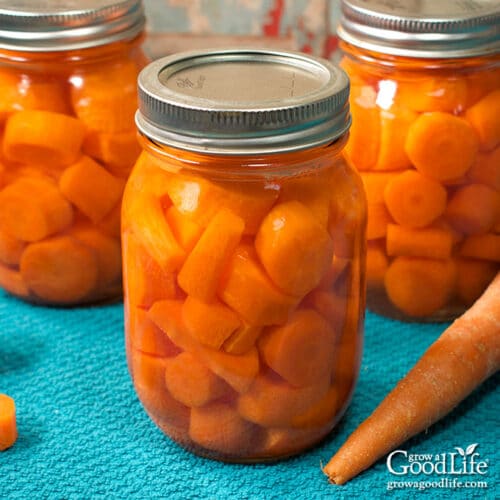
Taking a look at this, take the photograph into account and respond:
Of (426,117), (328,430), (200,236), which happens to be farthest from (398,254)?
(200,236)

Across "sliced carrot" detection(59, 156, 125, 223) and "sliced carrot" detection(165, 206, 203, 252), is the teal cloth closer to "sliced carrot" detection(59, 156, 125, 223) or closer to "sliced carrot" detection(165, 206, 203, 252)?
"sliced carrot" detection(59, 156, 125, 223)

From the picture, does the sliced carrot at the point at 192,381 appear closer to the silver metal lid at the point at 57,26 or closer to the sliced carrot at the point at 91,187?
the sliced carrot at the point at 91,187

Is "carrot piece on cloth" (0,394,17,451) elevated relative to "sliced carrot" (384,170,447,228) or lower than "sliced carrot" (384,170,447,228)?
lower

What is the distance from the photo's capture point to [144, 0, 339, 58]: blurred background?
1.63m

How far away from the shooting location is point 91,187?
121cm

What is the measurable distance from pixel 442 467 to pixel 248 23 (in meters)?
0.92

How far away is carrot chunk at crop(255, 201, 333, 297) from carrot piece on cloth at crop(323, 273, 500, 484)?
209 mm

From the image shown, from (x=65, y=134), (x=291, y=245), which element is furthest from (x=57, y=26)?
(x=291, y=245)

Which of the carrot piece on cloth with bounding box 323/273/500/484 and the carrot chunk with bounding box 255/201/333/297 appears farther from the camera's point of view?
the carrot piece on cloth with bounding box 323/273/500/484

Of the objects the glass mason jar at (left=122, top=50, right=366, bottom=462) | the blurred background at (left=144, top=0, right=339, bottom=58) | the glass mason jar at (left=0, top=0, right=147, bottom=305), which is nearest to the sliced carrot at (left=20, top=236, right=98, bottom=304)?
the glass mason jar at (left=0, top=0, right=147, bottom=305)

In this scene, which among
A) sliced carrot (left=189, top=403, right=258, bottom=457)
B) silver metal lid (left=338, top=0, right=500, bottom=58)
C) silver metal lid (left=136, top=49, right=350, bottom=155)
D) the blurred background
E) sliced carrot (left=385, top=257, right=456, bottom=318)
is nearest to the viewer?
silver metal lid (left=136, top=49, right=350, bottom=155)

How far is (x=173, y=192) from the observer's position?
928 mm

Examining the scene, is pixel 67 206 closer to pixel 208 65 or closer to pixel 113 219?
pixel 113 219

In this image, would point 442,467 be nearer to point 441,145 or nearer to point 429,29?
point 441,145
